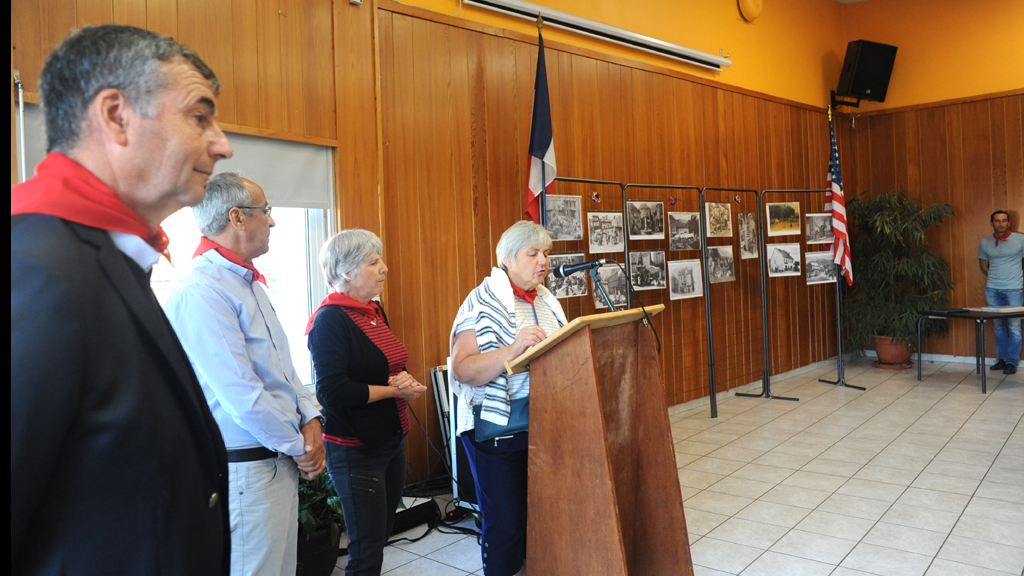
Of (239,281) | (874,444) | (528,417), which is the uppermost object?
(239,281)

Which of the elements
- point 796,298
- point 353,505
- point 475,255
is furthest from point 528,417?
point 796,298

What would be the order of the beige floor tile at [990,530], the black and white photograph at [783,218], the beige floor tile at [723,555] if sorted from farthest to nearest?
the black and white photograph at [783,218] < the beige floor tile at [990,530] < the beige floor tile at [723,555]

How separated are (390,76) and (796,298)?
5.82 meters

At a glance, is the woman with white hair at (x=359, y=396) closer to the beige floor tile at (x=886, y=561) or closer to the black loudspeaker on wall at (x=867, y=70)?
the beige floor tile at (x=886, y=561)

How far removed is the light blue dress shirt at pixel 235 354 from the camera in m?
1.69

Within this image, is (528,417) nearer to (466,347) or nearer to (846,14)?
(466,347)

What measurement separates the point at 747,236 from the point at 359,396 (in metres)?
5.64

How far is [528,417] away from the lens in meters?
2.46

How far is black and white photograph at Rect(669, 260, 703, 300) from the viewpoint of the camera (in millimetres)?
6141

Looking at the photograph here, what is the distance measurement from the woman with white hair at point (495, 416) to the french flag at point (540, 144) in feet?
7.55

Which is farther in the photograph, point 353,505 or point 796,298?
point 796,298

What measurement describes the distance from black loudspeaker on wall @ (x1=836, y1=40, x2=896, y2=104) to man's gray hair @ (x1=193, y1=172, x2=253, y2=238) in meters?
8.67

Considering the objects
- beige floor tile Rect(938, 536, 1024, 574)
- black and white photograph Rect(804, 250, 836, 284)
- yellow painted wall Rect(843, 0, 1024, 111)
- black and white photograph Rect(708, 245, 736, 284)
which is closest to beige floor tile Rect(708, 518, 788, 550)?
beige floor tile Rect(938, 536, 1024, 574)

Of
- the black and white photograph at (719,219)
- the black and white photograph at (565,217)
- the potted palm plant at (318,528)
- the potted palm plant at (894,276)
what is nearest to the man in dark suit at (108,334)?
the potted palm plant at (318,528)
